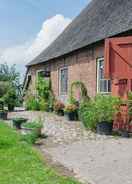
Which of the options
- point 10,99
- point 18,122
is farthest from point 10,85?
point 18,122

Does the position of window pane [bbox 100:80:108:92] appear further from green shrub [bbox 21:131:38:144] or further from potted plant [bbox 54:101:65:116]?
green shrub [bbox 21:131:38:144]

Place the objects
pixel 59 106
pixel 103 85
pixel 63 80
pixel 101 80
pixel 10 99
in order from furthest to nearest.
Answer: pixel 10 99 → pixel 63 80 → pixel 59 106 → pixel 101 80 → pixel 103 85

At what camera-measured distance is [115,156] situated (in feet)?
28.6

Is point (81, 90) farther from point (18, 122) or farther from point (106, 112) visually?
point (106, 112)

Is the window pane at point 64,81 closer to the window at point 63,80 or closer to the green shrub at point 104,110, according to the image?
the window at point 63,80

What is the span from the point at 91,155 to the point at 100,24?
33.6ft

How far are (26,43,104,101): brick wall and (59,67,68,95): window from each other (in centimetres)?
28

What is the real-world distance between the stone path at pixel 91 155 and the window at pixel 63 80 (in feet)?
29.3

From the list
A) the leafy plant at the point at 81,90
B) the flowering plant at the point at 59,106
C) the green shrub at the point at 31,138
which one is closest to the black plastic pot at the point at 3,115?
the flowering plant at the point at 59,106

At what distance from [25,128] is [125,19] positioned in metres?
5.89

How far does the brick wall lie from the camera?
17.4 m

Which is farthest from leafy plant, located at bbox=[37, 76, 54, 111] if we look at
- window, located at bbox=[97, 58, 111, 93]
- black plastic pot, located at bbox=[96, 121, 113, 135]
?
black plastic pot, located at bbox=[96, 121, 113, 135]

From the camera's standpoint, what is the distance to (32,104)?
25.5 meters

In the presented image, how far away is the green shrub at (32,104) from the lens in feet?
82.3
